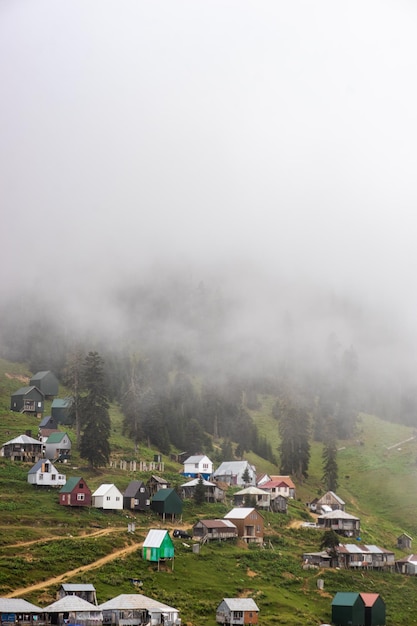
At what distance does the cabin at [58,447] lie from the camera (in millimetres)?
142375

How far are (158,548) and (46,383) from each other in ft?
290

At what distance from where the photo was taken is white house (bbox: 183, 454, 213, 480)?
15712 cm

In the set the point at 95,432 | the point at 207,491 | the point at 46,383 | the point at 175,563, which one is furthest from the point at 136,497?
the point at 46,383

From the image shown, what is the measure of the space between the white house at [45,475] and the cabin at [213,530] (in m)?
21.2

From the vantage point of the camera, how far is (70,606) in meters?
Answer: 82.8

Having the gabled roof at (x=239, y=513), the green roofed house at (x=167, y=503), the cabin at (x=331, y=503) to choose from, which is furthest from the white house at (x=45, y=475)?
the cabin at (x=331, y=503)

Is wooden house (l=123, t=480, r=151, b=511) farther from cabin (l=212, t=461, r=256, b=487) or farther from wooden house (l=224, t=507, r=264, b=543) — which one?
cabin (l=212, t=461, r=256, b=487)

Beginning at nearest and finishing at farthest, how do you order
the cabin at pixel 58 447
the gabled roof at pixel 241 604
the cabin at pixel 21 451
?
the gabled roof at pixel 241 604 < the cabin at pixel 21 451 < the cabin at pixel 58 447

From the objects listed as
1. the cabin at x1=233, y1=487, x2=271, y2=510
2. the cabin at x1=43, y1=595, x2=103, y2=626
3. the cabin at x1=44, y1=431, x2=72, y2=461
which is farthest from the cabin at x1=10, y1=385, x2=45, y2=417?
the cabin at x1=43, y1=595, x2=103, y2=626

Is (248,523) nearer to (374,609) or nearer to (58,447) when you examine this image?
(374,609)

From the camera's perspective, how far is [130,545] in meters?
108

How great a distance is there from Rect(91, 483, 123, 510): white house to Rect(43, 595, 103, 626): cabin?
37.3 metres

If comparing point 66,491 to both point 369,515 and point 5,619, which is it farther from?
point 369,515

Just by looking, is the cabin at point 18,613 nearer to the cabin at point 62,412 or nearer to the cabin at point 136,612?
the cabin at point 136,612
